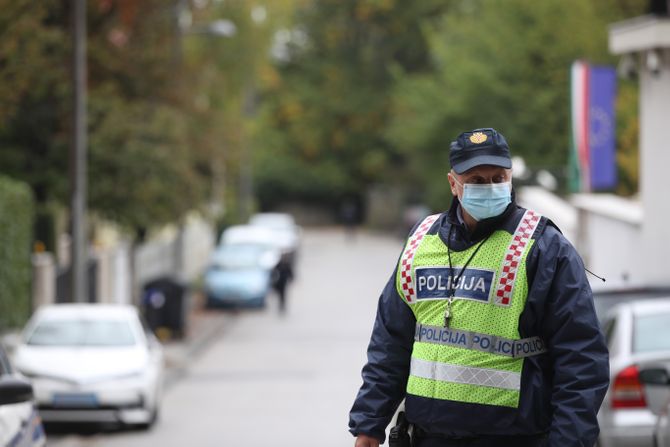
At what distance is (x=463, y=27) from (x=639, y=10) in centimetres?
1293

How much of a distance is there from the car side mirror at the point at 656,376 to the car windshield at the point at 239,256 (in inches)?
1142

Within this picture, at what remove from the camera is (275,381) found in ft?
75.5

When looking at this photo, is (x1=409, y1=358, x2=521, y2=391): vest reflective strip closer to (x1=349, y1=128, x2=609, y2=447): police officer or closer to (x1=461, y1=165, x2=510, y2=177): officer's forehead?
(x1=349, y1=128, x2=609, y2=447): police officer

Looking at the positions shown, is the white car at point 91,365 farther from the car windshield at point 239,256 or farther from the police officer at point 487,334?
the car windshield at point 239,256

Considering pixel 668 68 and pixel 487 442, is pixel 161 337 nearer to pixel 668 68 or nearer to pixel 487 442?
pixel 668 68

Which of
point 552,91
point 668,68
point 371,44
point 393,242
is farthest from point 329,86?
point 668,68

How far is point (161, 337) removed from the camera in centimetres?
2855

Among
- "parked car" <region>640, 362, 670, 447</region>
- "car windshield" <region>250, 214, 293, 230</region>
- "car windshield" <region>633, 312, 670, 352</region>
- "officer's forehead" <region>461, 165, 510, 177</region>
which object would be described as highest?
"officer's forehead" <region>461, 165, 510, 177</region>

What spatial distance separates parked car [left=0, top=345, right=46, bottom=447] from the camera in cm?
688

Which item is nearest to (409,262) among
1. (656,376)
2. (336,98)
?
(656,376)

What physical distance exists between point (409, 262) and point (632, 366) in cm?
561

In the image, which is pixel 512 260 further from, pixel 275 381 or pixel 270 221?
pixel 270 221

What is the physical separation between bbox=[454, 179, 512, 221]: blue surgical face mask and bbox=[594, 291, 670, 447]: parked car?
541 centimetres

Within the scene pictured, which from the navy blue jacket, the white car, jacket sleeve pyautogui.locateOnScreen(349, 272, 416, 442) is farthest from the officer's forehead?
the white car
